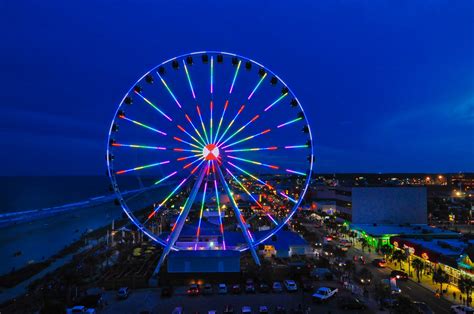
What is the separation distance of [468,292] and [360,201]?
2560 cm

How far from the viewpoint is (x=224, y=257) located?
25.4m

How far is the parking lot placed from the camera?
2042 centimetres

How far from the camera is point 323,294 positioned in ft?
71.4

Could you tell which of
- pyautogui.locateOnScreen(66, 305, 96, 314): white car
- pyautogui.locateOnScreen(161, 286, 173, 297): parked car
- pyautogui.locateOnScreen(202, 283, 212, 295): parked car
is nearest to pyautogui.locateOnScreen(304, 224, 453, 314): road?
pyautogui.locateOnScreen(202, 283, 212, 295): parked car

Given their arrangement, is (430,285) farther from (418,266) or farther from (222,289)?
(222,289)

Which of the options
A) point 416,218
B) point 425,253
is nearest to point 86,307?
point 425,253

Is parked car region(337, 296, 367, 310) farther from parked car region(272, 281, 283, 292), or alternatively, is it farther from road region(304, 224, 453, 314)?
parked car region(272, 281, 283, 292)

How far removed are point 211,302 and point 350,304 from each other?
22.6 ft

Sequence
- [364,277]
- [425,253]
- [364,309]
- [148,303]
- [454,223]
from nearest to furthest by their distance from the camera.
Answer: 1. [364,309]
2. [148,303]
3. [364,277]
4. [425,253]
5. [454,223]

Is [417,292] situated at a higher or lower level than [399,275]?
lower

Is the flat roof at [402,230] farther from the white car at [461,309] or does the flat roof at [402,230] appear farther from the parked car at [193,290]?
the parked car at [193,290]

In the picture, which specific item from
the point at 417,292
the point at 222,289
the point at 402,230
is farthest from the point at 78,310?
the point at 402,230

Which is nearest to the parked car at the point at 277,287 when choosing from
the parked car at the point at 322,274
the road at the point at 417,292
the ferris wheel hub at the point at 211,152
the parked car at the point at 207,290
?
the parked car at the point at 322,274

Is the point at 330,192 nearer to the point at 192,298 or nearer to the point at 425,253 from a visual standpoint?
the point at 425,253
